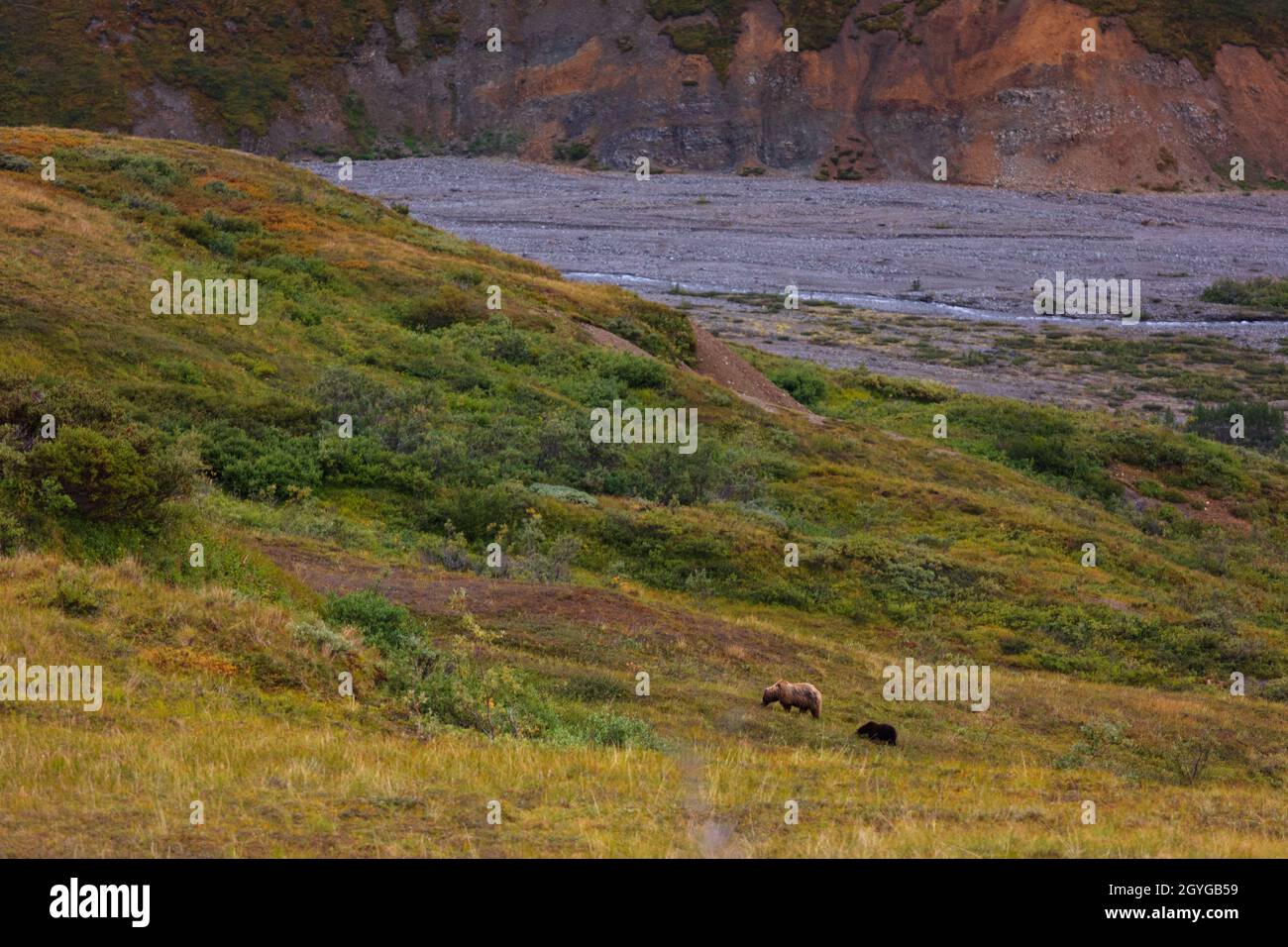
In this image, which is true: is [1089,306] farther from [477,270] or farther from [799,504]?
[799,504]

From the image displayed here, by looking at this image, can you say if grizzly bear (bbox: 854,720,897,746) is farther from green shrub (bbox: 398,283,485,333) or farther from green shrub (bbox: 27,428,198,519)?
green shrub (bbox: 398,283,485,333)

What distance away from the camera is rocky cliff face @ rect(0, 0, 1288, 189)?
85.5 m

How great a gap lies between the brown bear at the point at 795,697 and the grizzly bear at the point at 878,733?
0.60 meters

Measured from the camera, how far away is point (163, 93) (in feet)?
287

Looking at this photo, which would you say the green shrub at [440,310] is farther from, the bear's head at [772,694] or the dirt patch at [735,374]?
the bear's head at [772,694]

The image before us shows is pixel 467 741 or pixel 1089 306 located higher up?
pixel 1089 306

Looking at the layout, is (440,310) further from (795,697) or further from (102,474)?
(795,697)

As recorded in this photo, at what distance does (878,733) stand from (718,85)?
83.4 meters

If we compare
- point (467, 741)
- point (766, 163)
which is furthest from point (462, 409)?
point (766, 163)

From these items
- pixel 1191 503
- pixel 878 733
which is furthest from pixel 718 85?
pixel 878 733

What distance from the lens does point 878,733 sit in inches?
476

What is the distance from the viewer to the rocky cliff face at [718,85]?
8550cm

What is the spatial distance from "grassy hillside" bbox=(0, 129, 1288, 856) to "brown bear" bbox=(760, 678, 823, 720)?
10.4 inches

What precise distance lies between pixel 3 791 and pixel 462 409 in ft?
67.0
